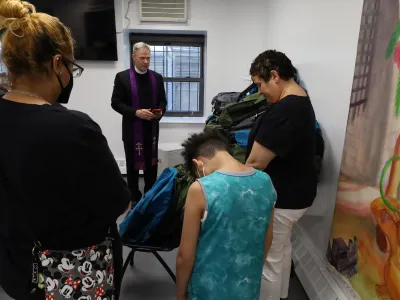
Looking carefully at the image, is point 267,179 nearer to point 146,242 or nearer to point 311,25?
point 146,242

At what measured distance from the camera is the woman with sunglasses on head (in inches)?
32.5

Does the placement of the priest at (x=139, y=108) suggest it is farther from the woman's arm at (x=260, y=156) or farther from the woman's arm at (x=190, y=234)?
the woman's arm at (x=190, y=234)

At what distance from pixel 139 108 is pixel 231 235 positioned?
2.26 meters

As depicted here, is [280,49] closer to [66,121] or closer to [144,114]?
[144,114]

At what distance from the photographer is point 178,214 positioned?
72.2 inches

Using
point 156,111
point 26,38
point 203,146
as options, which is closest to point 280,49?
point 156,111

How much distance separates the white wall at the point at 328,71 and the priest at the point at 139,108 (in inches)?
53.4

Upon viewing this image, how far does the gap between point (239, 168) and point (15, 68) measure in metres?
0.72

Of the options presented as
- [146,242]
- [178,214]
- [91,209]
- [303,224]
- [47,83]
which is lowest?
[303,224]

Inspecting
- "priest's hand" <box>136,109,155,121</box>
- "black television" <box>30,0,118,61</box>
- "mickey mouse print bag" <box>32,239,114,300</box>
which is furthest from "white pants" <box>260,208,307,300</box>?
"black television" <box>30,0,118,61</box>

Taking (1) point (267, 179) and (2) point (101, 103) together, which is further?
(2) point (101, 103)

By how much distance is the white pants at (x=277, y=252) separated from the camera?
1.61m

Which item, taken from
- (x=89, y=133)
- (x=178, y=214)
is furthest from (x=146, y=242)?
(x=89, y=133)

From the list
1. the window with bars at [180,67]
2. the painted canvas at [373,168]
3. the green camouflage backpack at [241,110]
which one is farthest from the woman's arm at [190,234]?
the window with bars at [180,67]
